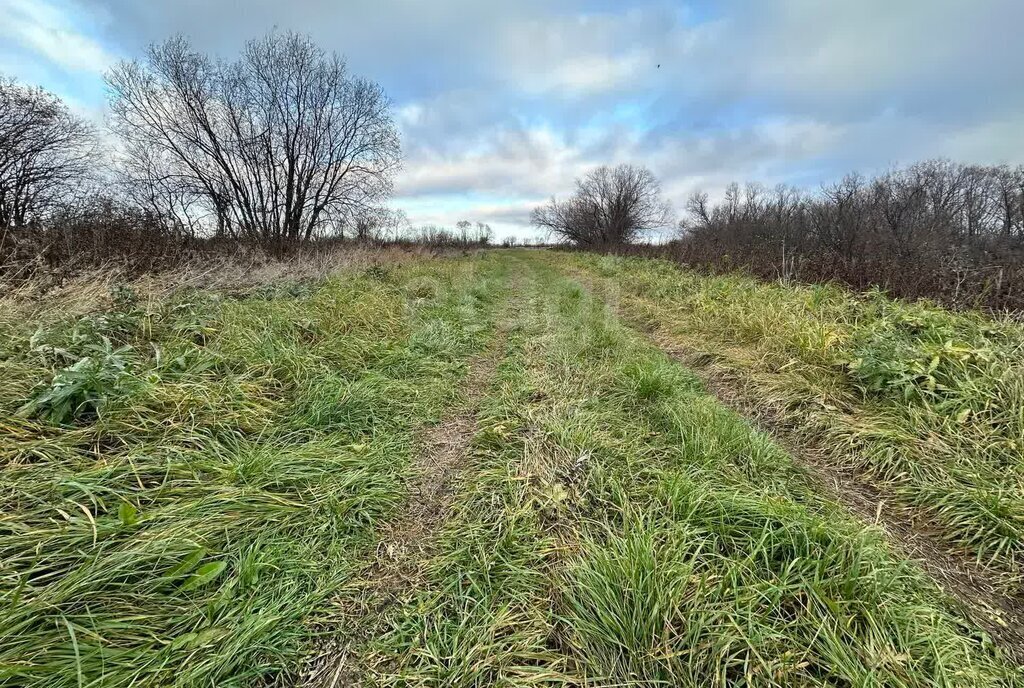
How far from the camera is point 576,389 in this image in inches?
150

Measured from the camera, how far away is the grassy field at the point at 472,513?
1.41 m

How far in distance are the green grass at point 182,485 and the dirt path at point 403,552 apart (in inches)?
4.0

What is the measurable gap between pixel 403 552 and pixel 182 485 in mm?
1305

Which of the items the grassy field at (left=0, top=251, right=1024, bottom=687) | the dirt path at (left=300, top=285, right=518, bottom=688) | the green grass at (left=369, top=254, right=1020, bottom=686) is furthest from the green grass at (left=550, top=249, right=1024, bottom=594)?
the dirt path at (left=300, top=285, right=518, bottom=688)

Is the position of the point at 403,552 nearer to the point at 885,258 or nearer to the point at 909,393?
the point at 909,393

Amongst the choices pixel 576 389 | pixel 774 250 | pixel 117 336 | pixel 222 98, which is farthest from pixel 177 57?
pixel 774 250

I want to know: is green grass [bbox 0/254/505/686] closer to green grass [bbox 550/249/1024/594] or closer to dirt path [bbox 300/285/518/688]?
dirt path [bbox 300/285/518/688]

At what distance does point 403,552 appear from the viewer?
76.7 inches

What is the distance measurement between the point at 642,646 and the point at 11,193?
102 feet

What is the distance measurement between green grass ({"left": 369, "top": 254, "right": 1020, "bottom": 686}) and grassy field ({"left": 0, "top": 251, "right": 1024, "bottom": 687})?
11 millimetres

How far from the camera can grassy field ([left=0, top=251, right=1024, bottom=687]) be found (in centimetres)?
141

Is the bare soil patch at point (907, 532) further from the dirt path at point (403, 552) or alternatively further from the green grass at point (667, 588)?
the dirt path at point (403, 552)

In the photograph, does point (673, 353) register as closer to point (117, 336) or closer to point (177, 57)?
point (117, 336)

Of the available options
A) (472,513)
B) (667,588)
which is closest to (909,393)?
(667,588)
